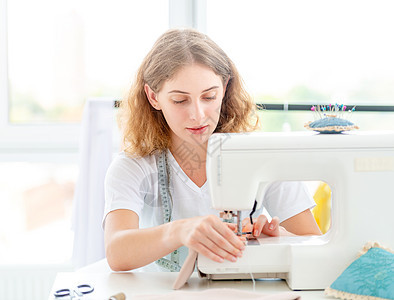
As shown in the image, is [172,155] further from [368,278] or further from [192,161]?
[368,278]

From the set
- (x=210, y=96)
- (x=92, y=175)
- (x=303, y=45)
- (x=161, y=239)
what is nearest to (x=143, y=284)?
(x=161, y=239)

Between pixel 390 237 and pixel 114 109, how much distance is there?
1208mm

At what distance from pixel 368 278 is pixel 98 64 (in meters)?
1.94

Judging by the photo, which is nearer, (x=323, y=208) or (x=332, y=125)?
(x=332, y=125)

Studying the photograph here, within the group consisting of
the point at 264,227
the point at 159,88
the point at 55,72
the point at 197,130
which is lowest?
→ the point at 264,227

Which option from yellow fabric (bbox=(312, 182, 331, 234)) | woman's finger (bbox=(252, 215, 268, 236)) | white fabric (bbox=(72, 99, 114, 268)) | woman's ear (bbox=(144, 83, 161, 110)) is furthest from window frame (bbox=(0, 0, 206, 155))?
woman's finger (bbox=(252, 215, 268, 236))

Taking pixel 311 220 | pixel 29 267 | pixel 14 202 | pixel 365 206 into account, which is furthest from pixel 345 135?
pixel 14 202

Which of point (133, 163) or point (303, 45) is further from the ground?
point (303, 45)

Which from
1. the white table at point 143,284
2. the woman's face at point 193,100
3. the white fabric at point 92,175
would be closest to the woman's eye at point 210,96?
the woman's face at point 193,100

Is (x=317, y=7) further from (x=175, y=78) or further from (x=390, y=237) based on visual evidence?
(x=390, y=237)

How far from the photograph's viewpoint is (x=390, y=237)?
1.17 metres

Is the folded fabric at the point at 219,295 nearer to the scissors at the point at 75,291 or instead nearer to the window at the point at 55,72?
the scissors at the point at 75,291

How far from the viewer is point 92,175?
6.61ft

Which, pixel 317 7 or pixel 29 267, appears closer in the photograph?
pixel 29 267
